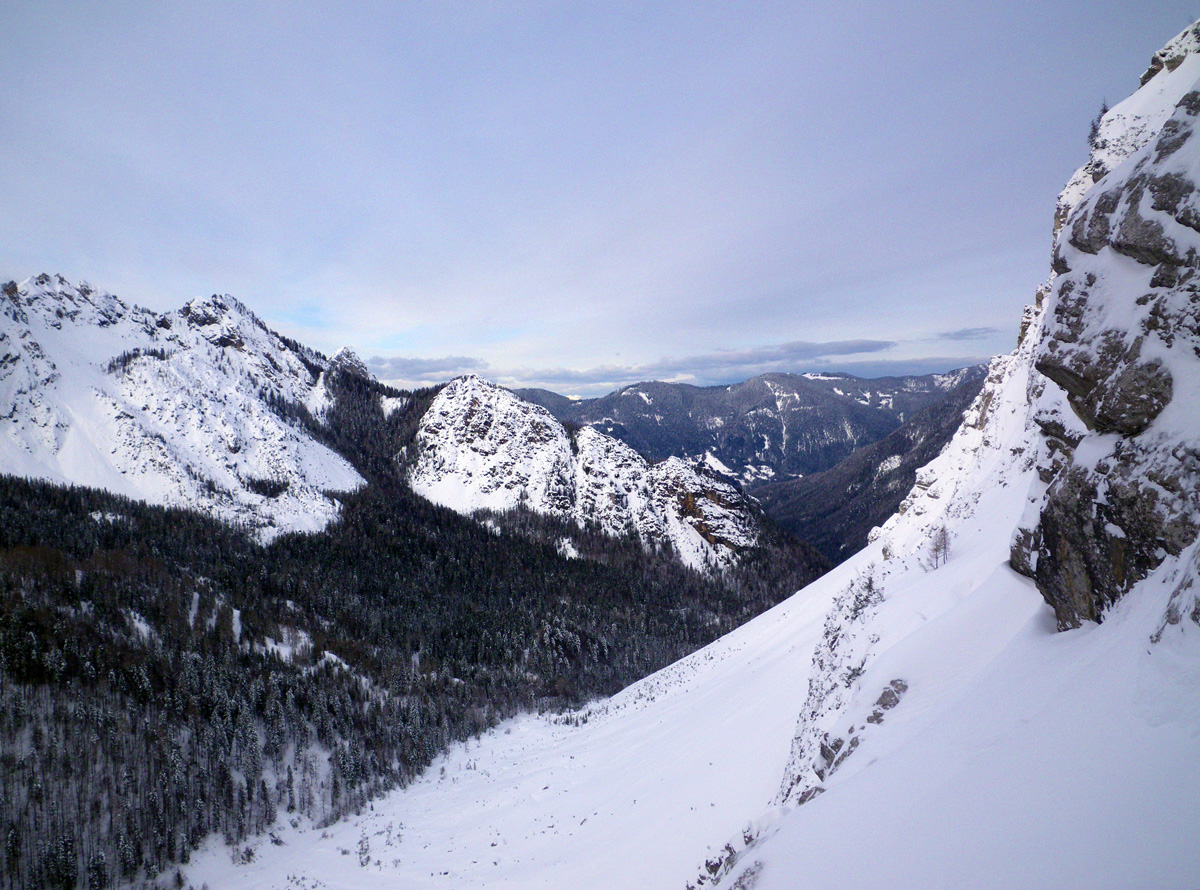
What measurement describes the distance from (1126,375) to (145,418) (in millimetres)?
182956

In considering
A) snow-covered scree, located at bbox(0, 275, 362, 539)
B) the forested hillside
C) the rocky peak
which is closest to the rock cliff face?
the rocky peak

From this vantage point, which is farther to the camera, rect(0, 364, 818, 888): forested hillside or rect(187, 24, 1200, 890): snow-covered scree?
rect(0, 364, 818, 888): forested hillside

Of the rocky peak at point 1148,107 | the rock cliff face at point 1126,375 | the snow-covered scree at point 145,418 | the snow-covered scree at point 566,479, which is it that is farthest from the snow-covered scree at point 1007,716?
the snow-covered scree at point 145,418

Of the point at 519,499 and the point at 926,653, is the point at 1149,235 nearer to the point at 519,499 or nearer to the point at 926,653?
the point at 926,653

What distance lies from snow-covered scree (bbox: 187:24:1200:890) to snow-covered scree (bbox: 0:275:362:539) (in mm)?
125765

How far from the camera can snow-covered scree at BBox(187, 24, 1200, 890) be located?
4.88 meters

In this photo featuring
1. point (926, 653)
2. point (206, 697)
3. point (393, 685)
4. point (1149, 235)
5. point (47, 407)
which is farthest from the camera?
point (47, 407)

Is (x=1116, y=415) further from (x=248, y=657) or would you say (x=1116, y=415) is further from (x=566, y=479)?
(x=566, y=479)

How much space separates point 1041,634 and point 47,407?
19426 centimetres

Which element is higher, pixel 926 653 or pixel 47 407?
pixel 47 407

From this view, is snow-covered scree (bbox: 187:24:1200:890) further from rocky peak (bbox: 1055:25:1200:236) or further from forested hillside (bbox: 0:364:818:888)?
rocky peak (bbox: 1055:25:1200:236)

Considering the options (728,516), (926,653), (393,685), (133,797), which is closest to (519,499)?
(728,516)

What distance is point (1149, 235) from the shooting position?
763 cm

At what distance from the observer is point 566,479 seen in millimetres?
162750
